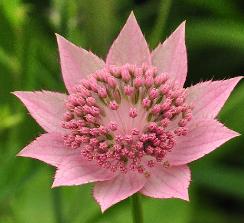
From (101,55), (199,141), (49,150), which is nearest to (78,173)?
(49,150)

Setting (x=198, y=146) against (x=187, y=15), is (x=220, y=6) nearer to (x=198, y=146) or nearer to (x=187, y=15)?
(x=187, y=15)

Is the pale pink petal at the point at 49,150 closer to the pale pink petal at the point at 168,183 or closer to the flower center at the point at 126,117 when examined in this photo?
the flower center at the point at 126,117

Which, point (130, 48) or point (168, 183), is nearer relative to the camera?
point (168, 183)

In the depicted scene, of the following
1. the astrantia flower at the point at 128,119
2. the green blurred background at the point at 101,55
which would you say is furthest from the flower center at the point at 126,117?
the green blurred background at the point at 101,55

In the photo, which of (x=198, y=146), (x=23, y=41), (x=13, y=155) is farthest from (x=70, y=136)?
(x=23, y=41)

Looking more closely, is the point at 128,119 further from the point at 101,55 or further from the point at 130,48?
the point at 101,55
